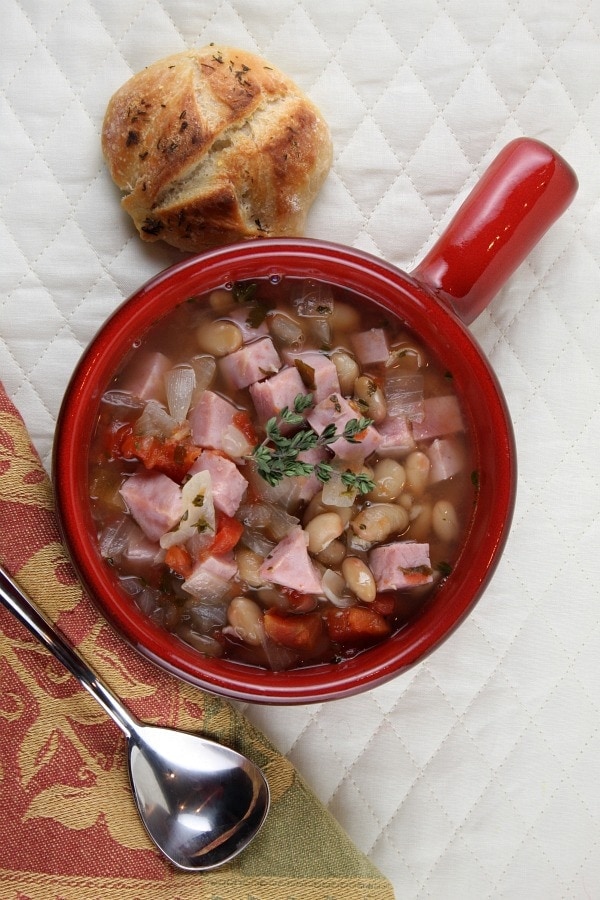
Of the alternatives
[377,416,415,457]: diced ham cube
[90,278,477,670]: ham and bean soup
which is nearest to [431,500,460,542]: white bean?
[90,278,477,670]: ham and bean soup

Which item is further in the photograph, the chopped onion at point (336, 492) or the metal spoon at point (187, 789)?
the metal spoon at point (187, 789)

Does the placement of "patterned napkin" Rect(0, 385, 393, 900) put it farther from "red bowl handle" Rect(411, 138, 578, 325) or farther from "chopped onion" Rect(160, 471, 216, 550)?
"red bowl handle" Rect(411, 138, 578, 325)

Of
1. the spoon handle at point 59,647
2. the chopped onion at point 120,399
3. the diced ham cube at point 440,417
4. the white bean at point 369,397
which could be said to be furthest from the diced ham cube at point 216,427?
the spoon handle at point 59,647

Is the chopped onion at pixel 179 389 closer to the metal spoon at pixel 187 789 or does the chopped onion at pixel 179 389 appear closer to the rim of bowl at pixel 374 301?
the rim of bowl at pixel 374 301

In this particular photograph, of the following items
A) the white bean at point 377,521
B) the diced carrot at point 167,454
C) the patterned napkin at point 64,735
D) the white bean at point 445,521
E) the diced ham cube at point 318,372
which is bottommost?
the patterned napkin at point 64,735

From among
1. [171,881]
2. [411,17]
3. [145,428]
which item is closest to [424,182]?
[411,17]

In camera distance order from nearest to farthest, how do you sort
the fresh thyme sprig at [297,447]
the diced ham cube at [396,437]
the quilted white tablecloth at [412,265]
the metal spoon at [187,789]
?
the fresh thyme sprig at [297,447], the diced ham cube at [396,437], the metal spoon at [187,789], the quilted white tablecloth at [412,265]
